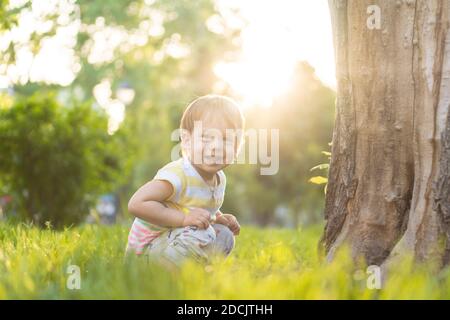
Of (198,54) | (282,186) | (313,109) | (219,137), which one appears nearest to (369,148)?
(219,137)

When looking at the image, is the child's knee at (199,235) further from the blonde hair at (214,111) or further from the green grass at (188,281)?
the blonde hair at (214,111)

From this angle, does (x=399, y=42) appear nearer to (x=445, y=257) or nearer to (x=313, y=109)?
(x=445, y=257)

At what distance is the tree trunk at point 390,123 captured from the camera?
11.2ft

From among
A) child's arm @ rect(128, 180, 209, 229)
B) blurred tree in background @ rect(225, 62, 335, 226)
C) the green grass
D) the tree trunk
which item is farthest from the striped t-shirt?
blurred tree in background @ rect(225, 62, 335, 226)

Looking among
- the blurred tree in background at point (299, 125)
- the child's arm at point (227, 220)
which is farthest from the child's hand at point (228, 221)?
the blurred tree in background at point (299, 125)

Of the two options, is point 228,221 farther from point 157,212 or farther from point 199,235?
point 157,212

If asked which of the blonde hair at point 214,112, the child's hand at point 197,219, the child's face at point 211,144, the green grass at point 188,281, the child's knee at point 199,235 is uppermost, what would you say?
the blonde hair at point 214,112

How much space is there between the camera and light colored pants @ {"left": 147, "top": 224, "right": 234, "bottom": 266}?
3314 mm

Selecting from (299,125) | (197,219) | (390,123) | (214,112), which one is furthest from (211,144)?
(299,125)

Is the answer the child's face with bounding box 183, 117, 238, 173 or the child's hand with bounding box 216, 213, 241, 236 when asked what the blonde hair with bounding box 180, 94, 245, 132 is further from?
the child's hand with bounding box 216, 213, 241, 236

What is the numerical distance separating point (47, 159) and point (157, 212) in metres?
6.41

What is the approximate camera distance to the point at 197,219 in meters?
3.35

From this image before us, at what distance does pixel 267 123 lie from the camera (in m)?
16.6

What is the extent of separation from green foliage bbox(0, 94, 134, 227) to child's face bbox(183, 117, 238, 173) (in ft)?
19.8
